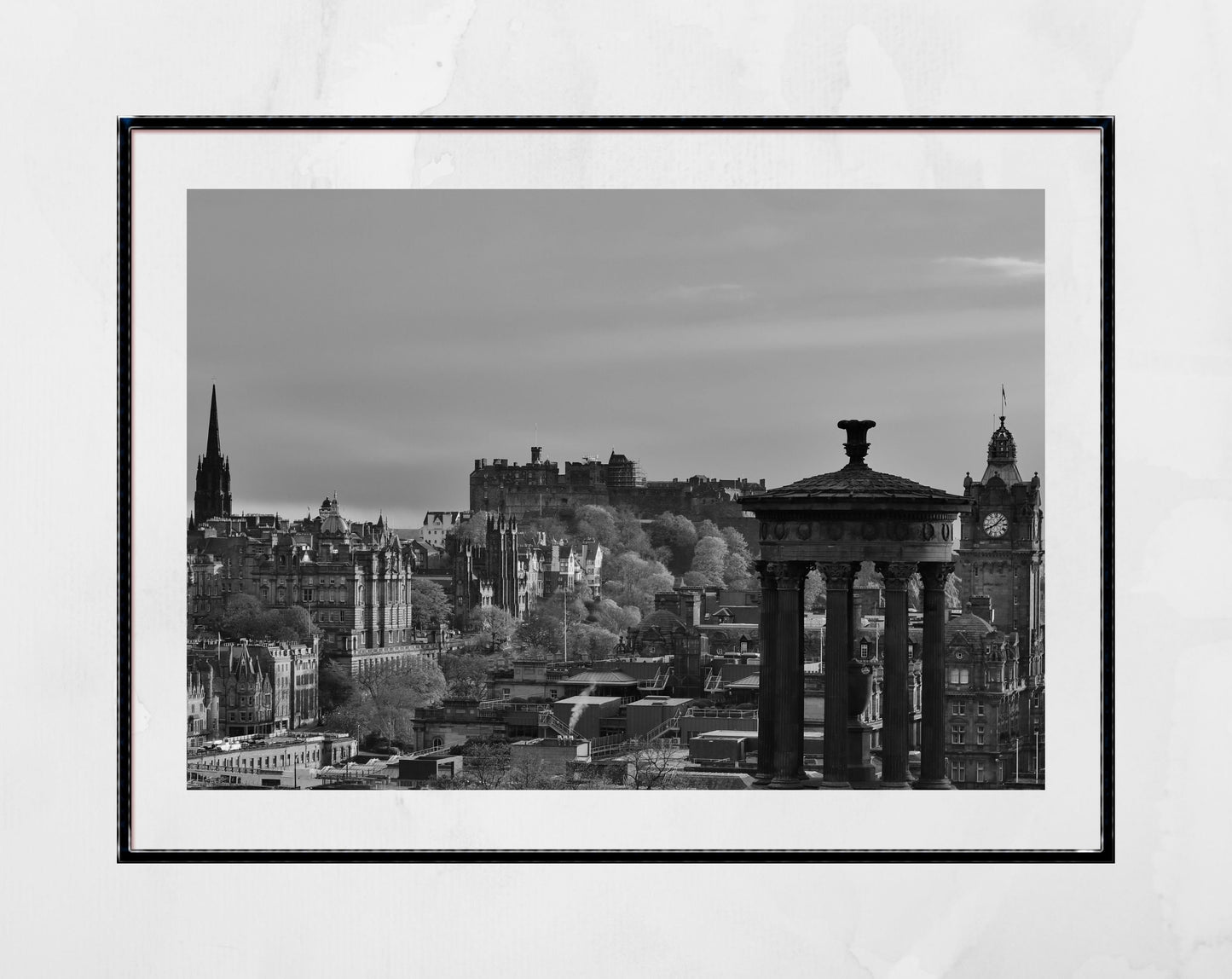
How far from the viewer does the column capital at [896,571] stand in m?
4.12

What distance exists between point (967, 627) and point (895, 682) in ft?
0.87

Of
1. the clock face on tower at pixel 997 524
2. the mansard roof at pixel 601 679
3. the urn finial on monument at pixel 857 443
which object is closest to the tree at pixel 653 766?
the mansard roof at pixel 601 679

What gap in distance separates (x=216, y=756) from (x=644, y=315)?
69.0 inches

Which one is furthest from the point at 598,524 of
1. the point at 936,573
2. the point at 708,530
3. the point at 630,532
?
the point at 936,573

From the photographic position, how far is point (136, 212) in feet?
Result: 13.1

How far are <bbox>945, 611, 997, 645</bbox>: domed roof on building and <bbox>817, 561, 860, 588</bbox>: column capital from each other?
1.06 feet

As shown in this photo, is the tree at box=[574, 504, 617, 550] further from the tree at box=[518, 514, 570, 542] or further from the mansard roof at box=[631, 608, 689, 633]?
the mansard roof at box=[631, 608, 689, 633]

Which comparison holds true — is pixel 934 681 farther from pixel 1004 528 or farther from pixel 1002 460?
pixel 1002 460

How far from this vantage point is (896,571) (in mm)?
4148

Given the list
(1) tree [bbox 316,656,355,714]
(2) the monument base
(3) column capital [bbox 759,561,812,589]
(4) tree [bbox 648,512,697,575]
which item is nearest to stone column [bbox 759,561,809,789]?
(3) column capital [bbox 759,561,812,589]

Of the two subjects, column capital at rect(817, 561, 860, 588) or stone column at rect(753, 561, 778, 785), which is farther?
column capital at rect(817, 561, 860, 588)

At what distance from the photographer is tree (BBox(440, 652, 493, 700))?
407 centimetres

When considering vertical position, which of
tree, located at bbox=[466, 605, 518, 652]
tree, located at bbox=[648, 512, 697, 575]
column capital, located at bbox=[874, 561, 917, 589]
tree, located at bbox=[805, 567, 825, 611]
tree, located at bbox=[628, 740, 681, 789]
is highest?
tree, located at bbox=[648, 512, 697, 575]
